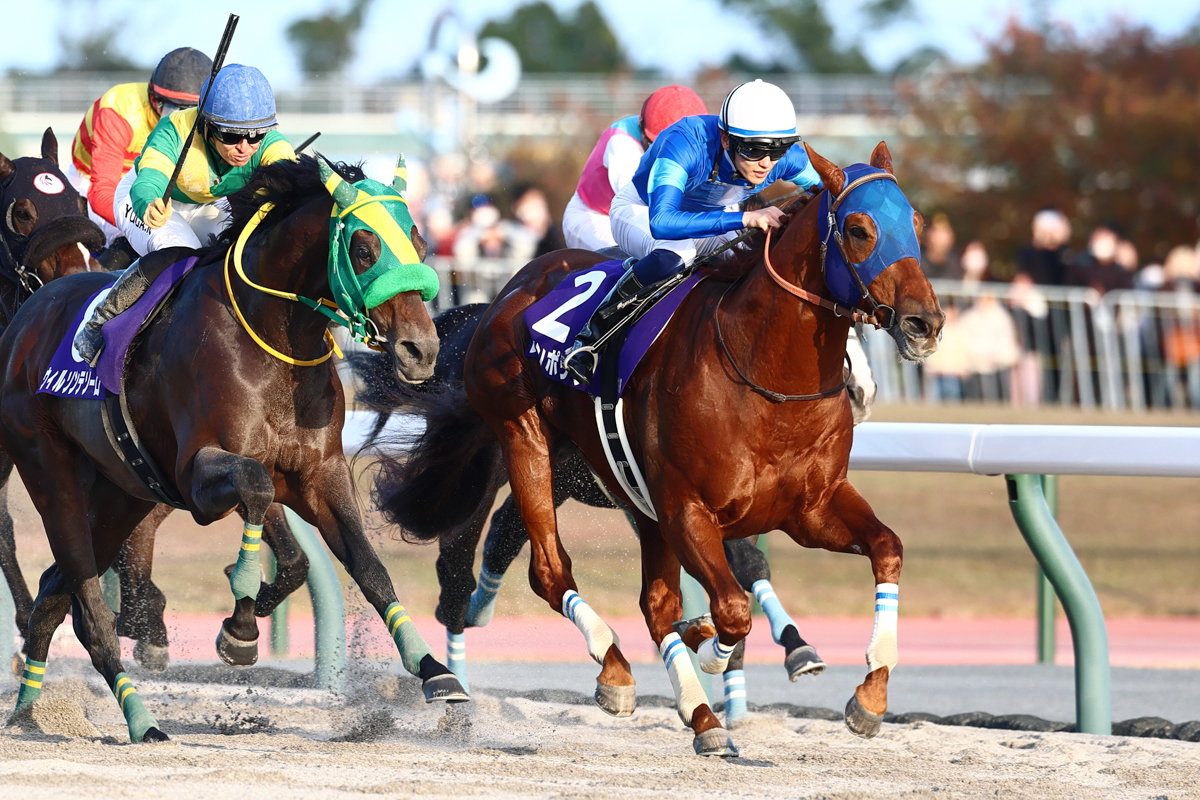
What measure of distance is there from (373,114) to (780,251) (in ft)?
100

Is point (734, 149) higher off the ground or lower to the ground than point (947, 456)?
higher

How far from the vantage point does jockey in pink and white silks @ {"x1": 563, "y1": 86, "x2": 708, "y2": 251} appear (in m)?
6.19

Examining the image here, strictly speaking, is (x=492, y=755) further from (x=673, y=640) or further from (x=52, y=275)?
(x=52, y=275)

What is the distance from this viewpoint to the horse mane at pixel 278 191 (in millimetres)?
5250

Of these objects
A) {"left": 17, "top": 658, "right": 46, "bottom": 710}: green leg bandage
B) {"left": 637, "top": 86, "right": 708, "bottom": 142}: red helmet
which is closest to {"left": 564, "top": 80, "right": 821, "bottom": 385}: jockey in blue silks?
{"left": 637, "top": 86, "right": 708, "bottom": 142}: red helmet

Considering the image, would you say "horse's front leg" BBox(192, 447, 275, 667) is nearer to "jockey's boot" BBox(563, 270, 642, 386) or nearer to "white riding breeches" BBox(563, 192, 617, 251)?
"jockey's boot" BBox(563, 270, 642, 386)

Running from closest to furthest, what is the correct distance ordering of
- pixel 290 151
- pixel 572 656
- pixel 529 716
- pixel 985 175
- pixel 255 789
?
pixel 255 789 → pixel 290 151 → pixel 529 716 → pixel 572 656 → pixel 985 175

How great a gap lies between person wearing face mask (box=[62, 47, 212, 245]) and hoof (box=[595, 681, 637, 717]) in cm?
281

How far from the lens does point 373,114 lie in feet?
113

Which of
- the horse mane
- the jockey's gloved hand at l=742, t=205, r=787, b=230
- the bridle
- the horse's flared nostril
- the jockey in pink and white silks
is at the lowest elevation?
the horse's flared nostril

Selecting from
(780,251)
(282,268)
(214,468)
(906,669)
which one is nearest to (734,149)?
(780,251)

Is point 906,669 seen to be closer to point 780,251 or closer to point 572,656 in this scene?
point 572,656

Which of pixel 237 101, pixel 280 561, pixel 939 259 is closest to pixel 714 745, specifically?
pixel 280 561

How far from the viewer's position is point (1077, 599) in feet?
18.2
